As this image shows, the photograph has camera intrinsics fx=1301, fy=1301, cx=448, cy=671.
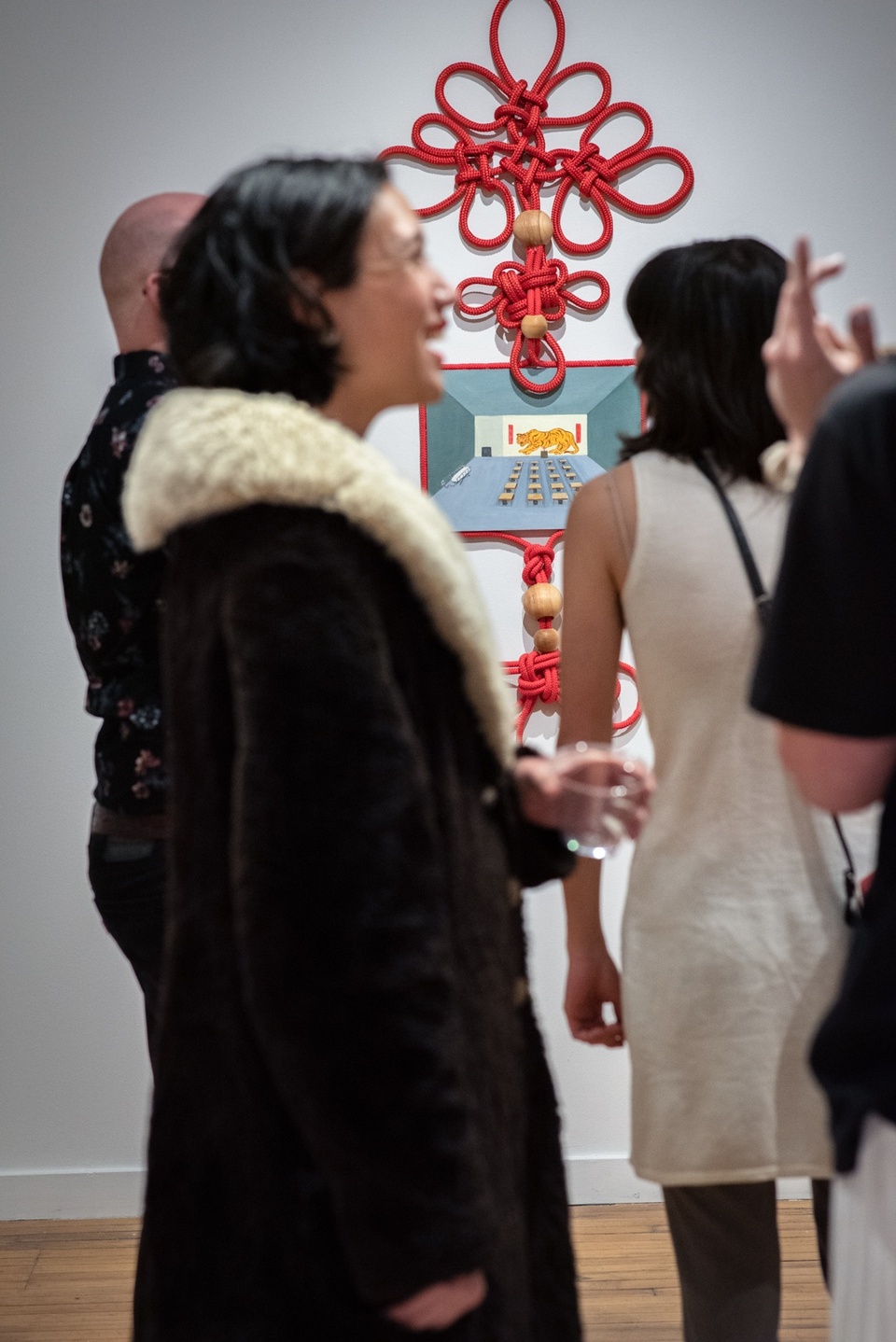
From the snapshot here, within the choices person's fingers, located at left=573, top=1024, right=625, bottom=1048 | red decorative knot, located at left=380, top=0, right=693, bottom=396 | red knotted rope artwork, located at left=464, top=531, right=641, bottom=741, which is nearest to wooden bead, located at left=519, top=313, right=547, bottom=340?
red decorative knot, located at left=380, top=0, right=693, bottom=396

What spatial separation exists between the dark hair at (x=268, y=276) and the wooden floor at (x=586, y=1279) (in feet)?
5.84

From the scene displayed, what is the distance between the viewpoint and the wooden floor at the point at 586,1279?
2.19 m

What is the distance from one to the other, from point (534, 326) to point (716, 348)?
4.35 ft

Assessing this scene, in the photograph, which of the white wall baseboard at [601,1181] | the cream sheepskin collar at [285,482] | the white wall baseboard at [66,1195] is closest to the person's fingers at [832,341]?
the cream sheepskin collar at [285,482]

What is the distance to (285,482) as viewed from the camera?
35.9 inches

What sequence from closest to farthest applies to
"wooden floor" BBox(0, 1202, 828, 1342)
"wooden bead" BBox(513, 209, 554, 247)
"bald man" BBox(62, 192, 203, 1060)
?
1. "bald man" BBox(62, 192, 203, 1060)
2. "wooden floor" BBox(0, 1202, 828, 1342)
3. "wooden bead" BBox(513, 209, 554, 247)

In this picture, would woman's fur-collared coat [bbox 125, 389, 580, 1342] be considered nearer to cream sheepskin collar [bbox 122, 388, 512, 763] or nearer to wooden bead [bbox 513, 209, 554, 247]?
cream sheepskin collar [bbox 122, 388, 512, 763]

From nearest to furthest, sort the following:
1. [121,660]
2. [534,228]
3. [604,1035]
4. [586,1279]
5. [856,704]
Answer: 1. [856,704]
2. [604,1035]
3. [121,660]
4. [586,1279]
5. [534,228]

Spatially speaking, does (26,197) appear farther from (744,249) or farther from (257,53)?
(744,249)

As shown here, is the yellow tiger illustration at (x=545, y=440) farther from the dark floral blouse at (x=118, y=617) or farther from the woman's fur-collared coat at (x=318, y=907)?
the woman's fur-collared coat at (x=318, y=907)

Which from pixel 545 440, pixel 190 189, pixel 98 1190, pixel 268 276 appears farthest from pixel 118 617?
pixel 98 1190

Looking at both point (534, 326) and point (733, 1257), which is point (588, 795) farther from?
point (534, 326)

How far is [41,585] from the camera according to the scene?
8.97ft

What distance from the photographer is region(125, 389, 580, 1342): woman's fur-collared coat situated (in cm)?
85
